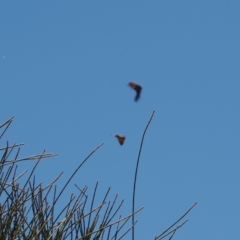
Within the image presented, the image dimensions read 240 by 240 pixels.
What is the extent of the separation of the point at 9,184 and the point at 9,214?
108mm

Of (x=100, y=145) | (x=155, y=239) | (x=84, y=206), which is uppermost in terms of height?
(x=100, y=145)

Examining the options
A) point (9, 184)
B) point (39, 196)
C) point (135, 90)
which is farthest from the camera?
point (135, 90)

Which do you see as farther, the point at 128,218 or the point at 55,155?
the point at 128,218

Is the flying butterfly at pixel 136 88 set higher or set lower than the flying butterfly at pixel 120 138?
higher

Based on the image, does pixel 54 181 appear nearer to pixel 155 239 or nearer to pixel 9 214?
pixel 9 214

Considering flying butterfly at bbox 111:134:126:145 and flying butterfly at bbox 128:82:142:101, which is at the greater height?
flying butterfly at bbox 128:82:142:101

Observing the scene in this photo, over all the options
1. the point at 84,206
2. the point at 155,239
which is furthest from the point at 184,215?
the point at 84,206

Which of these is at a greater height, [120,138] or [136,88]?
[136,88]

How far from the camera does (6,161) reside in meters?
2.19

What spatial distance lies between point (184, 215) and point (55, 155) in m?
0.53

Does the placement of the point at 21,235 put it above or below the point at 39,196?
below

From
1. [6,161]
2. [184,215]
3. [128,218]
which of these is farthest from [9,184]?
[184,215]

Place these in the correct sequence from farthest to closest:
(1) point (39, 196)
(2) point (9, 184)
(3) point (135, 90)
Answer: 1. (3) point (135, 90)
2. (1) point (39, 196)
3. (2) point (9, 184)

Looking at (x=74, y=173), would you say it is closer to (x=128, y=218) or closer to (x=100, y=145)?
(x=100, y=145)
